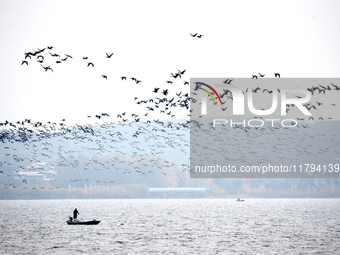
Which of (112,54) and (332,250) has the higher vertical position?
(112,54)

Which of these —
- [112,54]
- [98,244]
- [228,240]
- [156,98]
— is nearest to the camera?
[112,54]

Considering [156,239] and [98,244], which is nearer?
[98,244]

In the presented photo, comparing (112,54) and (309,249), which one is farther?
(309,249)

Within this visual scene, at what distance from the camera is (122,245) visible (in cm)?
8619

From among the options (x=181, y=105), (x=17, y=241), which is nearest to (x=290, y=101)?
(x=181, y=105)

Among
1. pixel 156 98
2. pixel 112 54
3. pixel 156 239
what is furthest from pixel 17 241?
pixel 112 54

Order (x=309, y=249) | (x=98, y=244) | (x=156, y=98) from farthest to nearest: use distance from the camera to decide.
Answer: (x=98, y=244)
(x=309, y=249)
(x=156, y=98)

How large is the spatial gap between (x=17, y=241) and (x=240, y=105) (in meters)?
40.5

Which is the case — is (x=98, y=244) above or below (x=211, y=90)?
below

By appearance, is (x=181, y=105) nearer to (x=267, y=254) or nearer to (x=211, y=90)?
(x=267, y=254)

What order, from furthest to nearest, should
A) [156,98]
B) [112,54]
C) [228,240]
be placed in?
[228,240]
[156,98]
[112,54]

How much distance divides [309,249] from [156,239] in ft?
82.6

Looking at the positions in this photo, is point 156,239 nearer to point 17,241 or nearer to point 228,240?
point 228,240

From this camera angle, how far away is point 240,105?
8269cm
